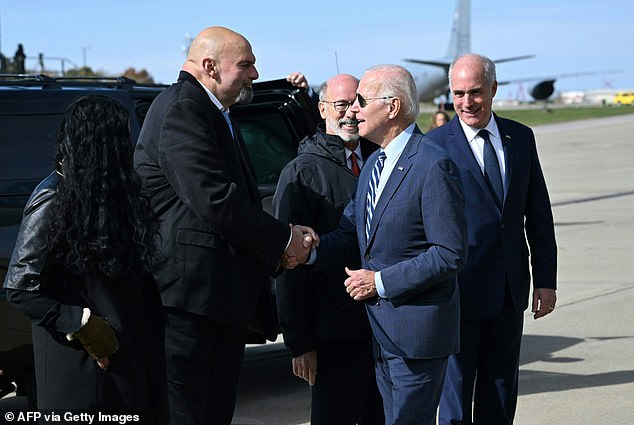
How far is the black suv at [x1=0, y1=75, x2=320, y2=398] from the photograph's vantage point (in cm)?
581

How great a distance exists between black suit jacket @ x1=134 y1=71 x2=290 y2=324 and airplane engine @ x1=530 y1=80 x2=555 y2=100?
230ft

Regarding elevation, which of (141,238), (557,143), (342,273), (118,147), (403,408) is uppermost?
(118,147)

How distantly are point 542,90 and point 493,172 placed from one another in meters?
69.7

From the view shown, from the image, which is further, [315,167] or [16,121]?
[16,121]

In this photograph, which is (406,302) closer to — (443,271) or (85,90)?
(443,271)

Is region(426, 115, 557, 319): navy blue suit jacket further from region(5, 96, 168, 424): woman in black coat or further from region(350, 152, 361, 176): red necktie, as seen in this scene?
region(5, 96, 168, 424): woman in black coat

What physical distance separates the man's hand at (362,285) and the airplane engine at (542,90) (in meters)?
70.2

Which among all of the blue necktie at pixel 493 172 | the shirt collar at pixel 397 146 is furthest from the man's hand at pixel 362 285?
the blue necktie at pixel 493 172

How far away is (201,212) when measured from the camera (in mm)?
4266

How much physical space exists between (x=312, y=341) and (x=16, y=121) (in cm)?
224

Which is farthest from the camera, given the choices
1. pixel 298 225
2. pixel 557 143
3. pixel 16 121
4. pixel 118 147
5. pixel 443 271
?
pixel 557 143

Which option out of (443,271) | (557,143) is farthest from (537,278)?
(557,143)

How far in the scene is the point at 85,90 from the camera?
651 cm

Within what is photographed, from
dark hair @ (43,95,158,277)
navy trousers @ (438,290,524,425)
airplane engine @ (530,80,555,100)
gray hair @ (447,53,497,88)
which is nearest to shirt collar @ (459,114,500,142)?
gray hair @ (447,53,497,88)
